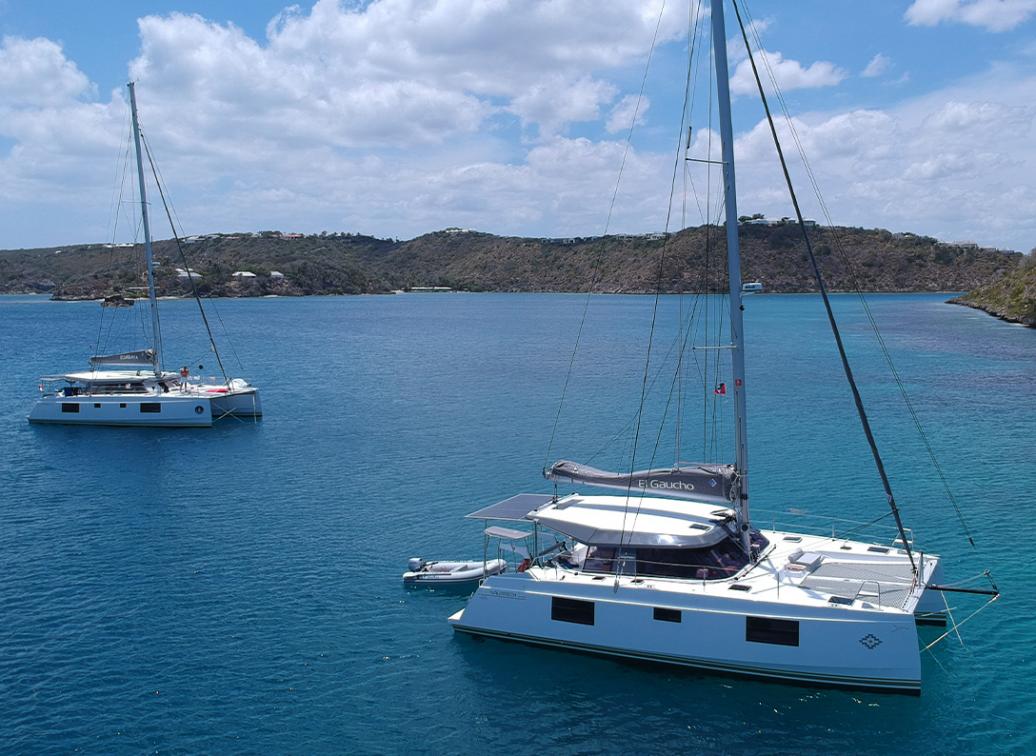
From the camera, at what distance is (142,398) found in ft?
189

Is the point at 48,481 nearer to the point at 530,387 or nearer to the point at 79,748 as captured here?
the point at 79,748

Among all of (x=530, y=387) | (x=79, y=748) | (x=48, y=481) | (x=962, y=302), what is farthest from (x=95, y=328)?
(x=962, y=302)

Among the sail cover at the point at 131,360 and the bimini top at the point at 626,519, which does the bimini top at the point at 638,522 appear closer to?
the bimini top at the point at 626,519

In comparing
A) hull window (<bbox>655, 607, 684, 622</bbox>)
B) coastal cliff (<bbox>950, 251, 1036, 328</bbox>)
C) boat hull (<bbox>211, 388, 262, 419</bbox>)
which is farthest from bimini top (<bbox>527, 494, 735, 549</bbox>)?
coastal cliff (<bbox>950, 251, 1036, 328</bbox>)

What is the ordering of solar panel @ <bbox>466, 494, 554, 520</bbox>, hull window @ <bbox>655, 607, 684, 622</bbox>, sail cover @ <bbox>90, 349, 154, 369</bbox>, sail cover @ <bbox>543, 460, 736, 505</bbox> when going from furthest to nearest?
sail cover @ <bbox>90, 349, 154, 369</bbox> < solar panel @ <bbox>466, 494, 554, 520</bbox> < sail cover @ <bbox>543, 460, 736, 505</bbox> < hull window @ <bbox>655, 607, 684, 622</bbox>

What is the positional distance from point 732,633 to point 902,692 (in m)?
4.18

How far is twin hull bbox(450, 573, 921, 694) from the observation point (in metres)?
19.8

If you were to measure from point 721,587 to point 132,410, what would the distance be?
4820 cm

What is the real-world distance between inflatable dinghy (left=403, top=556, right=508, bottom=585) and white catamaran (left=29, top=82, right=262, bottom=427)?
3365 centimetres

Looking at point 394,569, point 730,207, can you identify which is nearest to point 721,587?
point 730,207

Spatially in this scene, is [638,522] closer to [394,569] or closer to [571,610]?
[571,610]

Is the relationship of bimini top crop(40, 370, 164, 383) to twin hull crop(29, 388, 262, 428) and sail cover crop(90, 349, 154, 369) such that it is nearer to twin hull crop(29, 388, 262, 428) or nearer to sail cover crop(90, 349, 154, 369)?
sail cover crop(90, 349, 154, 369)

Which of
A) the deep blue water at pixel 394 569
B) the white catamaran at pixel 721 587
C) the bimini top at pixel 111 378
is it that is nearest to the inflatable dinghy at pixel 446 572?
the deep blue water at pixel 394 569

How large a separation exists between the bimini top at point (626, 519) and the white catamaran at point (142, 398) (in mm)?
37671
